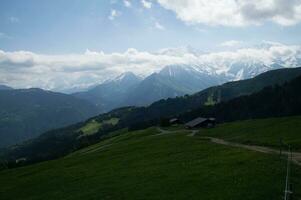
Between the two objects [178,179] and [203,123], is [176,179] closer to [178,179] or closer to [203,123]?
[178,179]

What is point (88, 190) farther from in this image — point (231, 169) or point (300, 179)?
point (300, 179)

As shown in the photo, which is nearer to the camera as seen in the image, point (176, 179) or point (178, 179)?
point (178, 179)

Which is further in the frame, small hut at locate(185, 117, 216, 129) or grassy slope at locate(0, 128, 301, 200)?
small hut at locate(185, 117, 216, 129)

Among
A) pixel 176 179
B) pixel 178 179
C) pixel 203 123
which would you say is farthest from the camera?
pixel 203 123

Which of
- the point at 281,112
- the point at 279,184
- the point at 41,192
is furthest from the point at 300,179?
the point at 281,112

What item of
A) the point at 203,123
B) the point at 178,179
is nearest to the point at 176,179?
the point at 178,179

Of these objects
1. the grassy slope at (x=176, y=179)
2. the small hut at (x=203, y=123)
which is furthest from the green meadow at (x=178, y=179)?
the small hut at (x=203, y=123)

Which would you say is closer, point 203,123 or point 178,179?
point 178,179

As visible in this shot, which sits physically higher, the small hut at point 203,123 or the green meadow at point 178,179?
the small hut at point 203,123

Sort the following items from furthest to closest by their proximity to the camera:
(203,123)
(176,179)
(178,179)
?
(203,123) < (176,179) < (178,179)

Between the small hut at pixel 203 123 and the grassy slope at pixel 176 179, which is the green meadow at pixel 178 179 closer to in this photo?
the grassy slope at pixel 176 179

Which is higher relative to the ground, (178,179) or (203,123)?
(203,123)

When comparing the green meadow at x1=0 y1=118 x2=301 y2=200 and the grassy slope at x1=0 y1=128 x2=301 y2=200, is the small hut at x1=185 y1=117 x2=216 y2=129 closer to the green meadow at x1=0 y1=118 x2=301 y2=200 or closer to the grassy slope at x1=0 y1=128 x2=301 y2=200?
the grassy slope at x1=0 y1=128 x2=301 y2=200

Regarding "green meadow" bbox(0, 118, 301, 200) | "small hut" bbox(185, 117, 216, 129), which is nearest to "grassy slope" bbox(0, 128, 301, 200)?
"green meadow" bbox(0, 118, 301, 200)
